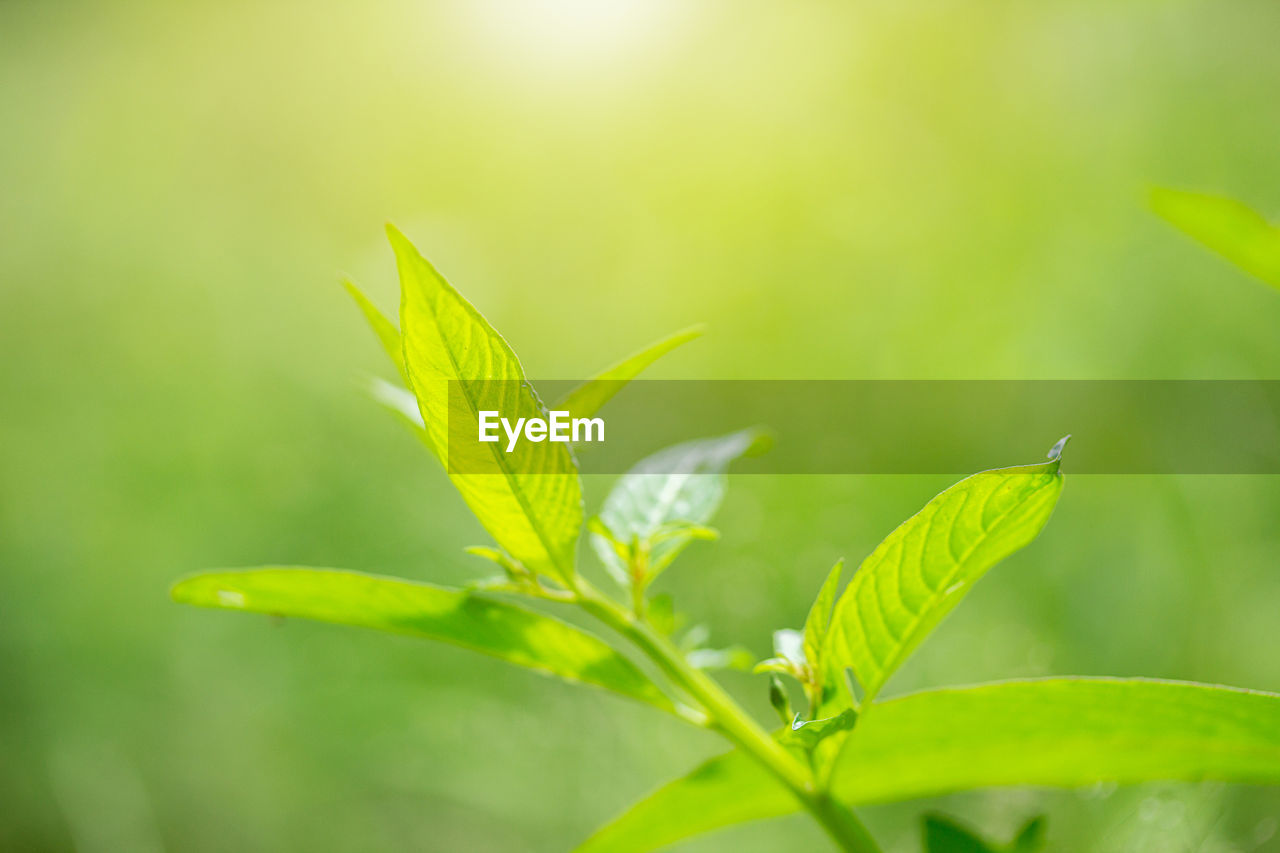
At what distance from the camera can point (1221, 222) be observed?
0.39 ft

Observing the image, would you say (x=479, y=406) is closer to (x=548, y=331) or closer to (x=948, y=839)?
(x=948, y=839)

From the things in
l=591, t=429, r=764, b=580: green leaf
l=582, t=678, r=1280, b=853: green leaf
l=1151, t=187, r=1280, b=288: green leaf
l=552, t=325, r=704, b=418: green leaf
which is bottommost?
l=582, t=678, r=1280, b=853: green leaf

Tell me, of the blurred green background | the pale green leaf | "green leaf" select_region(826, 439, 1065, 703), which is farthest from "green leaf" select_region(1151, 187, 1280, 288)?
the blurred green background

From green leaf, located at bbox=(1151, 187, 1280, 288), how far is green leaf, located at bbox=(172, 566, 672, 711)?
131mm

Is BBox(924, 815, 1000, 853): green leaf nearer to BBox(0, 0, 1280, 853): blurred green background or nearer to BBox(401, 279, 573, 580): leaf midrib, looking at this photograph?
BBox(401, 279, 573, 580): leaf midrib

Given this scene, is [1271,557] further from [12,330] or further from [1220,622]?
[12,330]

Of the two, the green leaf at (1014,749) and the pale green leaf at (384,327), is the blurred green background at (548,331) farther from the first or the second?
the pale green leaf at (384,327)

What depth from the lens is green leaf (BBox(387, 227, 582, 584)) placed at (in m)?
0.14

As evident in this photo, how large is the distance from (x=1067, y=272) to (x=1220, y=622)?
1.00 ft

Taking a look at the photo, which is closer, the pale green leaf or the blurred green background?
the pale green leaf

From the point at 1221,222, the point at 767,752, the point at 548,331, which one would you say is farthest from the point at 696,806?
the point at 548,331

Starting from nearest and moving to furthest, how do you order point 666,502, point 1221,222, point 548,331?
point 1221,222 < point 666,502 < point 548,331

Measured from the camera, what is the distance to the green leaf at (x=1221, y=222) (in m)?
0.12

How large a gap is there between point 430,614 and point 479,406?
7 centimetres
